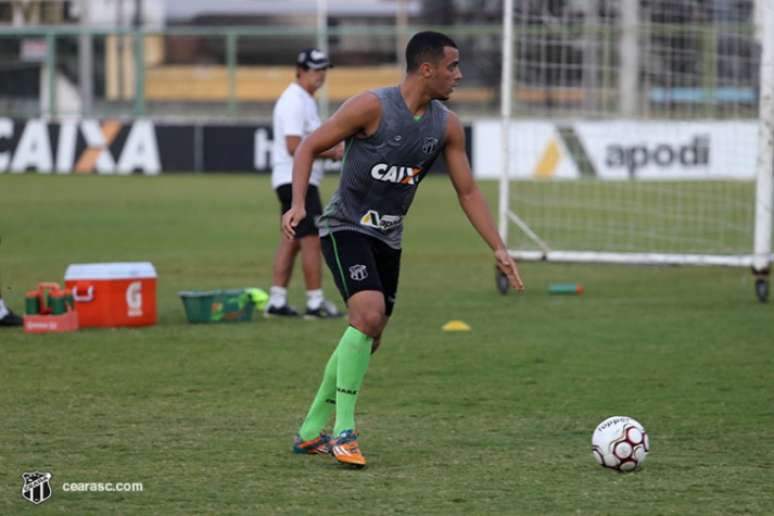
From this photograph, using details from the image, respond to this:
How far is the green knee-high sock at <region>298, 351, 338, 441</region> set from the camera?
7.07m

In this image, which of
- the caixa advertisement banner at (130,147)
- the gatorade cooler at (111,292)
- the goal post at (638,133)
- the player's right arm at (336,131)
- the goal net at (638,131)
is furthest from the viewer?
the caixa advertisement banner at (130,147)

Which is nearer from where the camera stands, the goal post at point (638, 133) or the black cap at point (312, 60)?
the black cap at point (312, 60)

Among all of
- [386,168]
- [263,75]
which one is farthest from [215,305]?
[263,75]

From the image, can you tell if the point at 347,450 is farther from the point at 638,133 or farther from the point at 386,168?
the point at 638,133

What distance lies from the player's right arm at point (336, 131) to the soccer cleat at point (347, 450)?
0.99 meters

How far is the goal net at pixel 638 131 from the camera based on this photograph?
47.6ft

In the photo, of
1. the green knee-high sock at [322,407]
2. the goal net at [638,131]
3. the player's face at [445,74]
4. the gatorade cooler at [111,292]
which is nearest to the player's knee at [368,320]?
the green knee-high sock at [322,407]

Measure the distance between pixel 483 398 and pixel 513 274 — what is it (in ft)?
5.80

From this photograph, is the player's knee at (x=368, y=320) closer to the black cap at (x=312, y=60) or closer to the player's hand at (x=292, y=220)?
the player's hand at (x=292, y=220)

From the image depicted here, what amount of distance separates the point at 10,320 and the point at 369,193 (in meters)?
5.20

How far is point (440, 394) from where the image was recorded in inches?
346

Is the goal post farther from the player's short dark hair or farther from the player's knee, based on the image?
the player's knee

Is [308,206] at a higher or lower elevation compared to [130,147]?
higher

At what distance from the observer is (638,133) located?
25.9 meters
